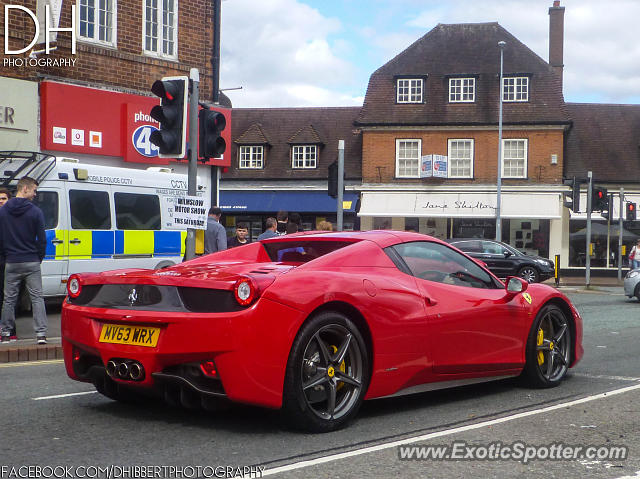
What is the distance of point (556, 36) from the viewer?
4216 centimetres

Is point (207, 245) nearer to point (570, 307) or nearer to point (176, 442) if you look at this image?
point (570, 307)

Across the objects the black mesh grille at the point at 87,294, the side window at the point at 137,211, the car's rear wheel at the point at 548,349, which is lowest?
the car's rear wheel at the point at 548,349

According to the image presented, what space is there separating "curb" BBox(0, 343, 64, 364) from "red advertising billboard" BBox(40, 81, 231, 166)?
9.72 metres

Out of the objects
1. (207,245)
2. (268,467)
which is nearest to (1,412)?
(268,467)

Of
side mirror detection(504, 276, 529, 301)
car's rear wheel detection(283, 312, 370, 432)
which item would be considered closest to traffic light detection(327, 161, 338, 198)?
side mirror detection(504, 276, 529, 301)

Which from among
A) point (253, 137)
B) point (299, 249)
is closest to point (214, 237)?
point (299, 249)

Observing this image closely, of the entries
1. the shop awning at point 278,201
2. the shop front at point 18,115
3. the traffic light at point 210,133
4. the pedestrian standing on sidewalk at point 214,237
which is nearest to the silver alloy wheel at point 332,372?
the traffic light at point 210,133

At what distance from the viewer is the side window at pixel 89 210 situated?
13234mm

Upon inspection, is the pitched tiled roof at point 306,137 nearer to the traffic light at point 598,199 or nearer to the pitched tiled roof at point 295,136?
the pitched tiled roof at point 295,136

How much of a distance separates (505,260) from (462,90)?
14871 mm

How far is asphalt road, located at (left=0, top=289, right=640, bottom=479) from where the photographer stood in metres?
4.27

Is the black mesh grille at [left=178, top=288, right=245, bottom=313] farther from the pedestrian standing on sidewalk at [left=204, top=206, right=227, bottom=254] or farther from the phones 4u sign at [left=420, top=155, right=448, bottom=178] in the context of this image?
the phones 4u sign at [left=420, top=155, right=448, bottom=178]

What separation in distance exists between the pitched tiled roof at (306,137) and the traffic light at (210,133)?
3244cm

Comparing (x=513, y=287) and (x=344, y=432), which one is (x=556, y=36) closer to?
(x=513, y=287)
